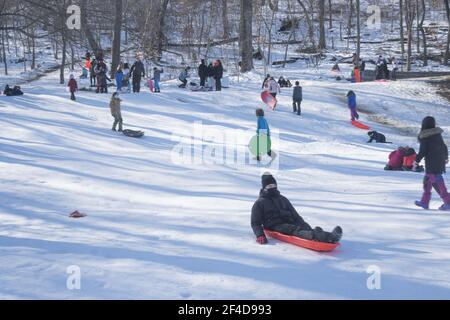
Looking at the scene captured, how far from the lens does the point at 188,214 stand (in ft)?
30.7

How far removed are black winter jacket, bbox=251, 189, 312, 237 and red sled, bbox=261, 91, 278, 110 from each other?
16.7 metres

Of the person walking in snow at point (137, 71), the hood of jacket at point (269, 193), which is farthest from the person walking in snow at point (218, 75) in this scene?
the hood of jacket at point (269, 193)

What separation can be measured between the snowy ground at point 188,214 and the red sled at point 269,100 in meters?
1.94

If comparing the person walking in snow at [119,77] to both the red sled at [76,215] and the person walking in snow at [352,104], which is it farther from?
the red sled at [76,215]

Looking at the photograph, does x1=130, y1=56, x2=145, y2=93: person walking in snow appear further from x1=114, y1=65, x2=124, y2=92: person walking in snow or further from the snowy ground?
the snowy ground

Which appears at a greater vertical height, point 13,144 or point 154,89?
point 154,89

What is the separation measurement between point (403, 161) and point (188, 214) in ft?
25.7

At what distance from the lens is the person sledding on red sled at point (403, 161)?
14.8 meters

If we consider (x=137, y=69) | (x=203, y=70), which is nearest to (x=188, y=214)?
(x=137, y=69)

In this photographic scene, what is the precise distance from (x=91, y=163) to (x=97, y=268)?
8320 mm

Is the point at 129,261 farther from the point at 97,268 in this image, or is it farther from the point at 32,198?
the point at 32,198

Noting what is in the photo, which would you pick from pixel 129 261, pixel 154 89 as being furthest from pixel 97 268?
pixel 154 89

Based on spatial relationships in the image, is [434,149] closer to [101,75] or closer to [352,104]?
[352,104]

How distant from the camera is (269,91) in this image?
2492 centimetres
